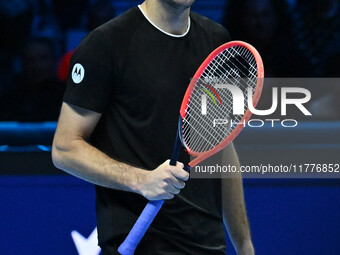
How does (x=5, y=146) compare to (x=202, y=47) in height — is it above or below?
below

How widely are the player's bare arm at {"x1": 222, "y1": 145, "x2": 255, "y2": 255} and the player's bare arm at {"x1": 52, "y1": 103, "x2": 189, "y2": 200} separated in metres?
0.40

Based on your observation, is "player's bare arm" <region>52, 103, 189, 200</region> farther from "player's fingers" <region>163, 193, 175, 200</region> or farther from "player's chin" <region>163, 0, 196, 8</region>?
"player's chin" <region>163, 0, 196, 8</region>

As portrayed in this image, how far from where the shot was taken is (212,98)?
2.40m

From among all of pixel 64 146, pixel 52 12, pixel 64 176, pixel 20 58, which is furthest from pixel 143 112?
pixel 52 12

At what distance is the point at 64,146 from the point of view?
7.27 ft

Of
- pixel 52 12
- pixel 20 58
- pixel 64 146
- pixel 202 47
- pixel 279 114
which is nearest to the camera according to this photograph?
pixel 64 146

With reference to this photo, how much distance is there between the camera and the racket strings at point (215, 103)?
2.33 meters

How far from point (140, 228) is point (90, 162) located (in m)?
0.24

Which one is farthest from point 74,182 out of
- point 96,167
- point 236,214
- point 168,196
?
point 168,196

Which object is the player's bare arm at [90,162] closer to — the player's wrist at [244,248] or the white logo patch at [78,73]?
the white logo patch at [78,73]

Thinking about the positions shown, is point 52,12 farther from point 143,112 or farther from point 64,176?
point 143,112

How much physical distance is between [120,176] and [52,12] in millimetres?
2746

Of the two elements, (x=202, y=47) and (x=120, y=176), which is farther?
(x=202, y=47)

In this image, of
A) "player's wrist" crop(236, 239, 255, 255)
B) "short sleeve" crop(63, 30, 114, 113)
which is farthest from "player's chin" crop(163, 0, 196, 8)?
"player's wrist" crop(236, 239, 255, 255)
